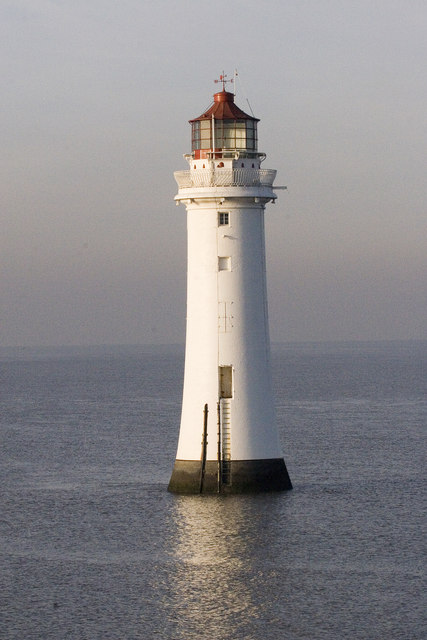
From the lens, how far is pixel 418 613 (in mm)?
34344

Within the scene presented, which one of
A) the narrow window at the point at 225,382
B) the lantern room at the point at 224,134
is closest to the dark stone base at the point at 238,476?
the narrow window at the point at 225,382

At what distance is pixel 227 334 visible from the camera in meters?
45.3

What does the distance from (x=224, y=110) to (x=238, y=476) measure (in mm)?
12890

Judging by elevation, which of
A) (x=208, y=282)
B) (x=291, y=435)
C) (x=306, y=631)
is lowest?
(x=306, y=631)

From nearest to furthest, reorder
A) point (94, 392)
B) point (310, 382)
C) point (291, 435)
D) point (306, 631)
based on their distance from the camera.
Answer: point (306, 631), point (291, 435), point (94, 392), point (310, 382)

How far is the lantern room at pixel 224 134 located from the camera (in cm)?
4603

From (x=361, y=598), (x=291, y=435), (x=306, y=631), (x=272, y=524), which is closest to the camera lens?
(x=306, y=631)

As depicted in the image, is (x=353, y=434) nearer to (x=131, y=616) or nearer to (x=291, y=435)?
(x=291, y=435)

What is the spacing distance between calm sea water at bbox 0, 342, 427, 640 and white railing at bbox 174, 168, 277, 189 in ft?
35.7

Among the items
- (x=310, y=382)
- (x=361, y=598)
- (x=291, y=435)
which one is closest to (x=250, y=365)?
(x=361, y=598)

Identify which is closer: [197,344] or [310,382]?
[197,344]

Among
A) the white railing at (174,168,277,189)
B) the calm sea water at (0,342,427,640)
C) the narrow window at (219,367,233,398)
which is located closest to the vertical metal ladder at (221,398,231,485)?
the narrow window at (219,367,233,398)

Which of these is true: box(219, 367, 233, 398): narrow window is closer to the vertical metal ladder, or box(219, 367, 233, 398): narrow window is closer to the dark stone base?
the vertical metal ladder

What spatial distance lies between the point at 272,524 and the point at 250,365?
5.62m
